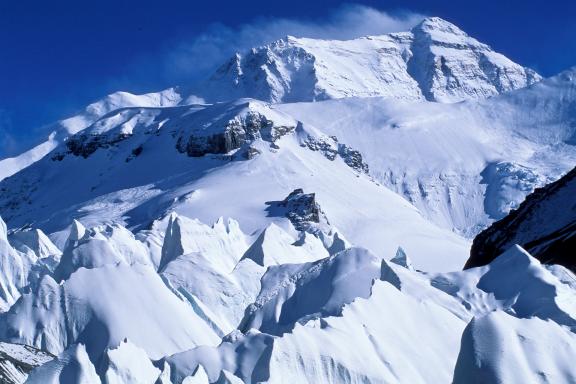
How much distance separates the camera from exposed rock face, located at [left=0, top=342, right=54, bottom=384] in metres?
48.6

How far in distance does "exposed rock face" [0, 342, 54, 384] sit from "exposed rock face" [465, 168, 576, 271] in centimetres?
3040

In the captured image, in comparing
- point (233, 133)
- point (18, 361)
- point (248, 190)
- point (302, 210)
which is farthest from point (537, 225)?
point (233, 133)

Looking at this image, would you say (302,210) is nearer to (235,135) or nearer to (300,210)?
(300,210)

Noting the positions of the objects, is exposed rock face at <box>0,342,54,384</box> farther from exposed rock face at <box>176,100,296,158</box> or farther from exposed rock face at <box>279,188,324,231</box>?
exposed rock face at <box>176,100,296,158</box>

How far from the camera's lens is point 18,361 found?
173 ft

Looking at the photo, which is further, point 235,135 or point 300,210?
point 235,135

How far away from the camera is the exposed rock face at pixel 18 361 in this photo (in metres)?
48.6

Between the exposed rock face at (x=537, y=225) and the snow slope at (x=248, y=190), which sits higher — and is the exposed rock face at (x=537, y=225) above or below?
above

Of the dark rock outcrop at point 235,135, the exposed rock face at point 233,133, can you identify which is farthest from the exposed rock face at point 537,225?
the exposed rock face at point 233,133

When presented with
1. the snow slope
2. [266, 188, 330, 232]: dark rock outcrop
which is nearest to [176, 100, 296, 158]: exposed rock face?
the snow slope

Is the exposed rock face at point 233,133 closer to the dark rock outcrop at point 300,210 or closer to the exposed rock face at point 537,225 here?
the dark rock outcrop at point 300,210

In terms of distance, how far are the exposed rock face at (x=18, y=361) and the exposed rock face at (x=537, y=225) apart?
3040 cm

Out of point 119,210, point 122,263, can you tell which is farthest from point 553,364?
point 119,210

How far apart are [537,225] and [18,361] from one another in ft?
134
